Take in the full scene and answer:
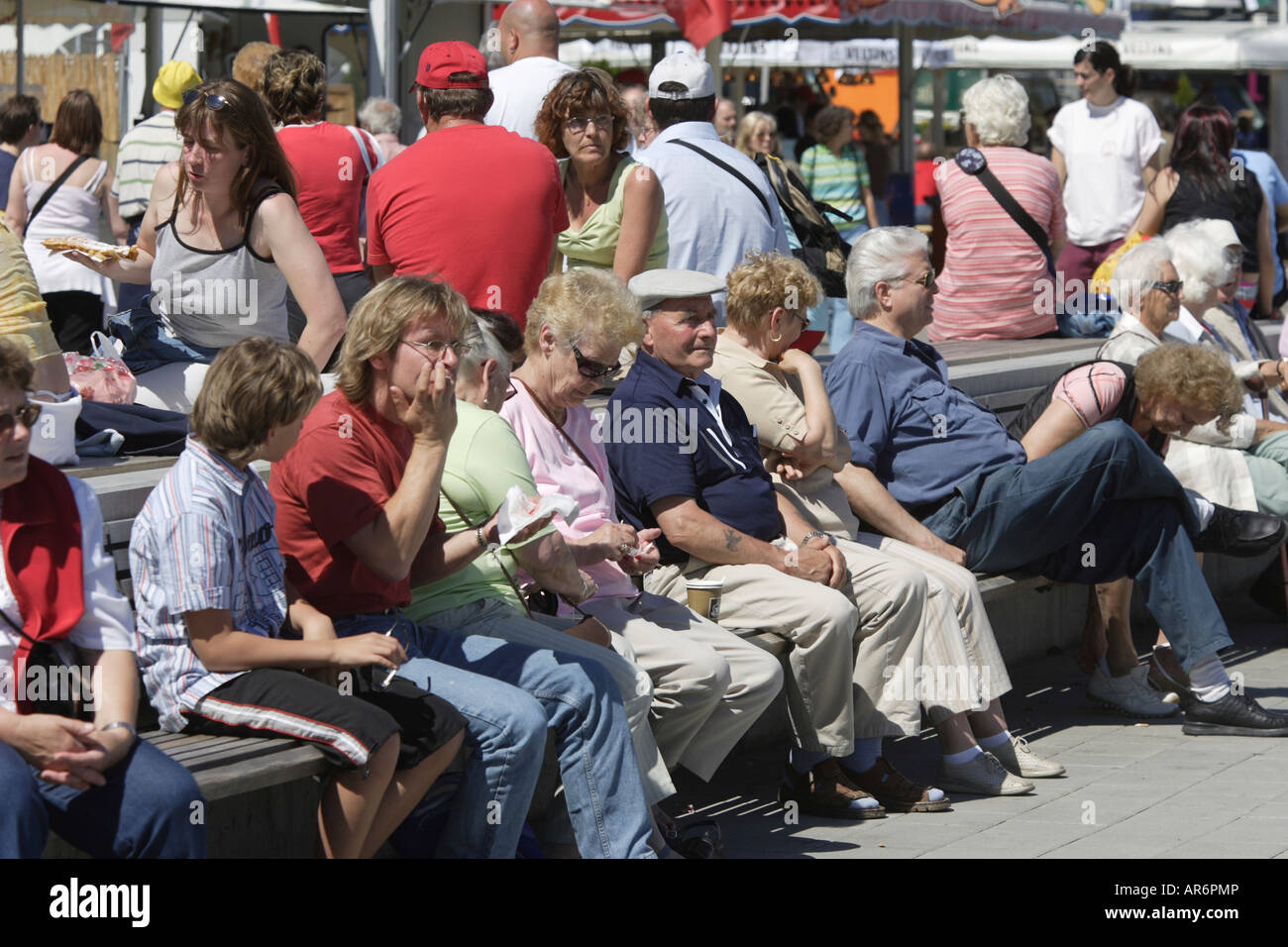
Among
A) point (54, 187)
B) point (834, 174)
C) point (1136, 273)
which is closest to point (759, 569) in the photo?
point (1136, 273)

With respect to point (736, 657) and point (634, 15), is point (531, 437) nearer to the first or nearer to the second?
point (736, 657)

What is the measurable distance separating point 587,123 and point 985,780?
230 centimetres

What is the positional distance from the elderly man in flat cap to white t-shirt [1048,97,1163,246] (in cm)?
436

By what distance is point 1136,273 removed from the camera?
680 centimetres

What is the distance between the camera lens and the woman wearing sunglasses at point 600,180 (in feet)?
18.9

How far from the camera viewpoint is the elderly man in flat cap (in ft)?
16.3

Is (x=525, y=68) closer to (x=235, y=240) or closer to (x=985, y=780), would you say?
(x=235, y=240)

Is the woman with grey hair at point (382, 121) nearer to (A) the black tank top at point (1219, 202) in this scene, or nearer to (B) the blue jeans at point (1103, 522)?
(A) the black tank top at point (1219, 202)

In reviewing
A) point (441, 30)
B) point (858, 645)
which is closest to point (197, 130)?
point (858, 645)

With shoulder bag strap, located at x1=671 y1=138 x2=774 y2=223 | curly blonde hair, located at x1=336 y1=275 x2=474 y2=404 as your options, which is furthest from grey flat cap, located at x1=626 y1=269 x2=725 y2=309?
shoulder bag strap, located at x1=671 y1=138 x2=774 y2=223

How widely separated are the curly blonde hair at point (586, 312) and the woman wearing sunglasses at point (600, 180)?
41.5 inches

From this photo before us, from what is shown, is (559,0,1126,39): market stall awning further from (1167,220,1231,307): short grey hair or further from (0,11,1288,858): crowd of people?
(0,11,1288,858): crowd of people

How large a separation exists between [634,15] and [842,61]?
27.3 ft
